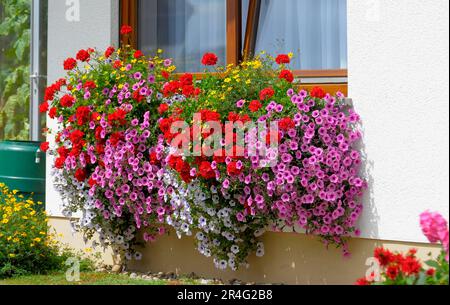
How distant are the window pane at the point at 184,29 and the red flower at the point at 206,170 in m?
1.37

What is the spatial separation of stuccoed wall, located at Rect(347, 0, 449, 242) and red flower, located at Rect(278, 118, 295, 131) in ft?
1.53

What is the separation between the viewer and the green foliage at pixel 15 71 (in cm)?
966

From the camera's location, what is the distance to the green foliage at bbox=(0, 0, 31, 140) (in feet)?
31.7

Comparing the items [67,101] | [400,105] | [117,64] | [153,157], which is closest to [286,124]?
[400,105]

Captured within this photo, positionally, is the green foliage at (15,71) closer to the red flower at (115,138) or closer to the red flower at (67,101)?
the red flower at (67,101)

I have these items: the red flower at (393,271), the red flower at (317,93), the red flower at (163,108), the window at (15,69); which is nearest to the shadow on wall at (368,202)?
the red flower at (317,93)

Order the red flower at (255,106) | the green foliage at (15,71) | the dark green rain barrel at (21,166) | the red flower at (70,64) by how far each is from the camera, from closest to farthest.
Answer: the red flower at (255,106), the red flower at (70,64), the dark green rain barrel at (21,166), the green foliage at (15,71)

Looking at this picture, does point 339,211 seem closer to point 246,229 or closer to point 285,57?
point 246,229

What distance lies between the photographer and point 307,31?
223 inches

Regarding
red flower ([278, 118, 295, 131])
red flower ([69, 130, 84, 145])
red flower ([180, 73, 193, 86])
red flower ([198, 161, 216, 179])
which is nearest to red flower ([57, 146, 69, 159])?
red flower ([69, 130, 84, 145])

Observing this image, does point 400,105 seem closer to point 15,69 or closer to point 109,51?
point 109,51

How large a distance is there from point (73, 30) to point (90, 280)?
2.18 m

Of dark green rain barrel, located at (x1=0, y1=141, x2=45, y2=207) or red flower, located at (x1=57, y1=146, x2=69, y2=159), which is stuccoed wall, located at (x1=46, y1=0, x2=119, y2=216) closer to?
dark green rain barrel, located at (x1=0, y1=141, x2=45, y2=207)

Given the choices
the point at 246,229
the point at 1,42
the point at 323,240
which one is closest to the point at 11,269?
the point at 246,229
